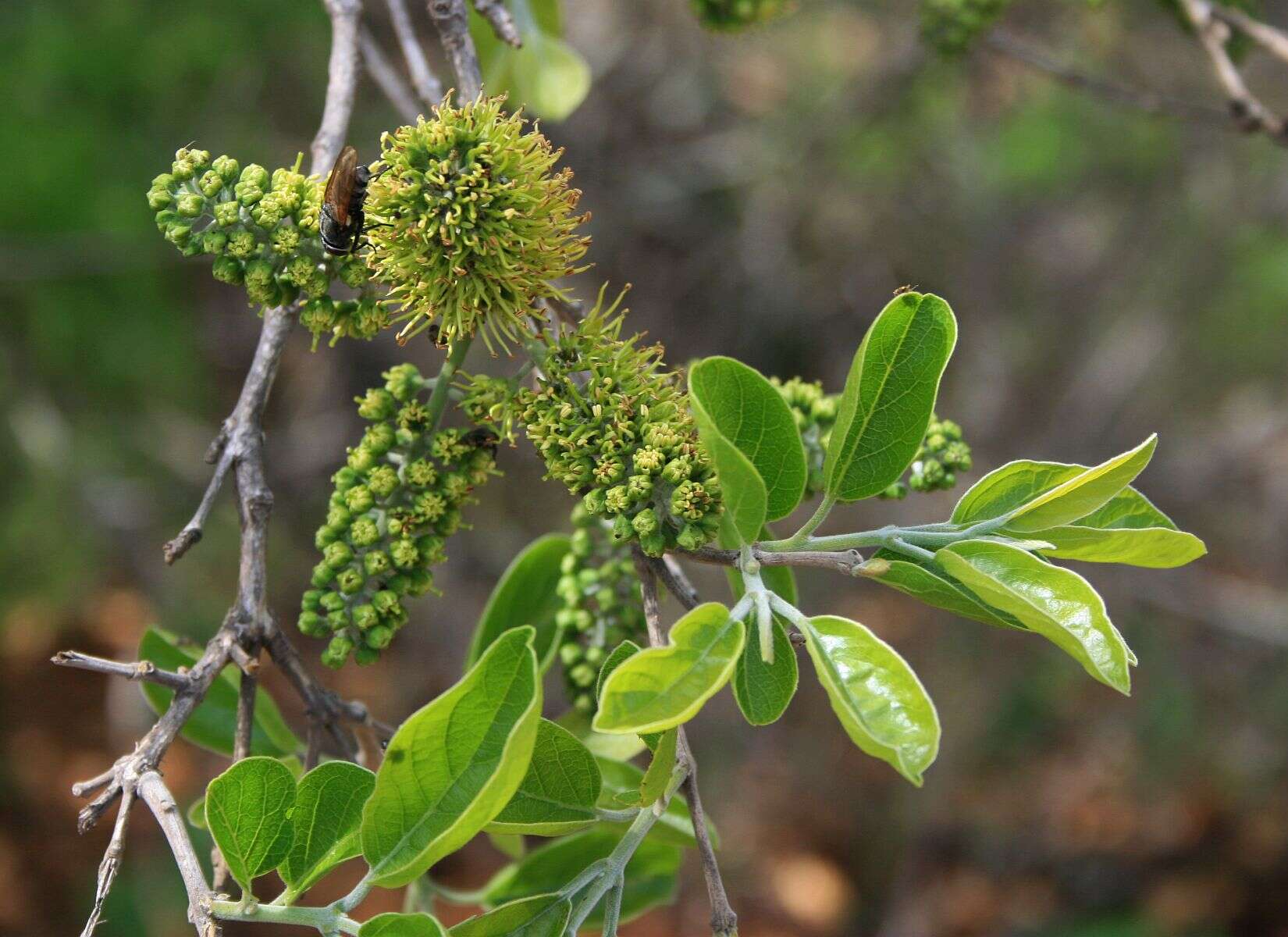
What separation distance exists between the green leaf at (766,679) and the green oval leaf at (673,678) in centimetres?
11

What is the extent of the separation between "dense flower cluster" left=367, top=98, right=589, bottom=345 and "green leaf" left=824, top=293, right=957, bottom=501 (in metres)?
0.35

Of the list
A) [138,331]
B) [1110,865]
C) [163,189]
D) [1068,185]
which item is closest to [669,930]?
[1110,865]

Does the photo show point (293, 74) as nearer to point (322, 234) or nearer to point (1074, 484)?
point (322, 234)

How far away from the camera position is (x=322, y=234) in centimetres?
111

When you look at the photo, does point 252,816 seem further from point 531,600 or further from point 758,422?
point 758,422

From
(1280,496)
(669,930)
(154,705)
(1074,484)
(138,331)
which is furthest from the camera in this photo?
(1280,496)

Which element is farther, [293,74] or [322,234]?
[293,74]

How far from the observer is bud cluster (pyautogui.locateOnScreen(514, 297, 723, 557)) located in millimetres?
1103

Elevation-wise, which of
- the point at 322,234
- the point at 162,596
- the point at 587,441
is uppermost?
the point at 322,234

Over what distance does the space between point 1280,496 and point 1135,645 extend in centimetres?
104

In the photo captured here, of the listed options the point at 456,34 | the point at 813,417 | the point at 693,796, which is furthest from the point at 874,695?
the point at 456,34

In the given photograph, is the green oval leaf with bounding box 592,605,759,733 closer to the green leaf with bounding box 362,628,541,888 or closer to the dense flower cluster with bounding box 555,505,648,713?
the green leaf with bounding box 362,628,541,888

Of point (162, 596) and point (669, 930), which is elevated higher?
point (162, 596)

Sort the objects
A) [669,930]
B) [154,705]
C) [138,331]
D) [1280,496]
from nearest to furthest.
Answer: [154,705] → [138,331] → [669,930] → [1280,496]
